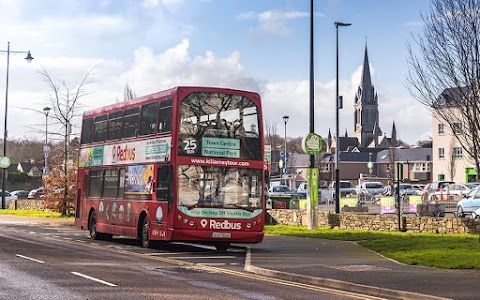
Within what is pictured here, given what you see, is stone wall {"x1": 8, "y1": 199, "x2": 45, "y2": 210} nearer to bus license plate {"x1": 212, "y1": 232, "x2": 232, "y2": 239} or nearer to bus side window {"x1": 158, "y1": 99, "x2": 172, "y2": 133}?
bus side window {"x1": 158, "y1": 99, "x2": 172, "y2": 133}

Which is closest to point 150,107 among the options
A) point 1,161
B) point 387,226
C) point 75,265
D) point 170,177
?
point 170,177

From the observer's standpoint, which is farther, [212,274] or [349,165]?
[349,165]

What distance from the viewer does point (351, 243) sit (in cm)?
2522

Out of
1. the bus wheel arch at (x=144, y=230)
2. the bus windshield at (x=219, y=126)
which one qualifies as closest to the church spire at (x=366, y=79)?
the bus wheel arch at (x=144, y=230)

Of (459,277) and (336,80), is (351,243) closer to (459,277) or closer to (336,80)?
(459,277)

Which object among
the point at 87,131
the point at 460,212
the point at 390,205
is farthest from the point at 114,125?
the point at 460,212

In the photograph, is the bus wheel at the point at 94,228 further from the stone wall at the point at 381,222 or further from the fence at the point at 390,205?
the fence at the point at 390,205

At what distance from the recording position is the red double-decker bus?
72.9 feet

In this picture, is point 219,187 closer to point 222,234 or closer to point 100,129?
point 222,234

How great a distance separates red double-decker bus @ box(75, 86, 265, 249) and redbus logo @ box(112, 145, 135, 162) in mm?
495

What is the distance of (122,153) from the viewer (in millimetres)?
25672

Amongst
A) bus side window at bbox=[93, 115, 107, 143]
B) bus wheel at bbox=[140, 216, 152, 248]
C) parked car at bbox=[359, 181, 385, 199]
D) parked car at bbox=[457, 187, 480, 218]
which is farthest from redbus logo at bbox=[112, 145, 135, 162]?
parked car at bbox=[359, 181, 385, 199]

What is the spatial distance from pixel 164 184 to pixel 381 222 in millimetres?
11101

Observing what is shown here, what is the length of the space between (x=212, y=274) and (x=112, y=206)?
34.4 ft
